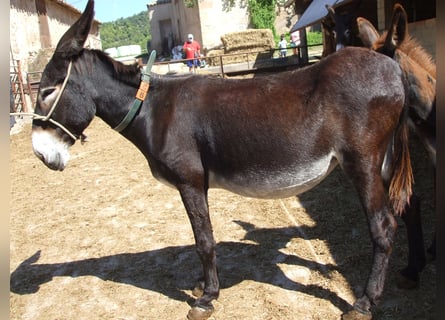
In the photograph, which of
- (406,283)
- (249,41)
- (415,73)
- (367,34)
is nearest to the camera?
(415,73)

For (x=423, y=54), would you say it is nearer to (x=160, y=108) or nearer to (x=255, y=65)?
(x=160, y=108)

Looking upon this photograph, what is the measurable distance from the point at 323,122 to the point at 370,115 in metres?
0.32

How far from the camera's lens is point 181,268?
4.15 m

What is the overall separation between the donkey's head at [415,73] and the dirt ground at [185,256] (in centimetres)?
126

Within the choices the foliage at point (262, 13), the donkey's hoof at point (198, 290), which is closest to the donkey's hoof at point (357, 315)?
the donkey's hoof at point (198, 290)

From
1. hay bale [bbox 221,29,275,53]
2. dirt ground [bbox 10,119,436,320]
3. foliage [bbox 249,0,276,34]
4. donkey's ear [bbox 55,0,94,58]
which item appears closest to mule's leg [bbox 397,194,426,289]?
dirt ground [bbox 10,119,436,320]

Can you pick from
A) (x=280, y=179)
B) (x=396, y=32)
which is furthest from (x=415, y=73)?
(x=280, y=179)

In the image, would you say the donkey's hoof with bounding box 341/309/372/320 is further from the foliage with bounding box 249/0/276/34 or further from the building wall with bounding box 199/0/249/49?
the foliage with bounding box 249/0/276/34

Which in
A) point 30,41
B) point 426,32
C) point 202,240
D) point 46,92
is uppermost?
point 30,41

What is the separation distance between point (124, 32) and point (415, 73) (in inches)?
4801

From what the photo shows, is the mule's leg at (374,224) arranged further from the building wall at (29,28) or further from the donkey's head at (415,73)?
the building wall at (29,28)

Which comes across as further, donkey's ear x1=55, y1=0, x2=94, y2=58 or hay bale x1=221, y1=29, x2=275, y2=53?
hay bale x1=221, y1=29, x2=275, y2=53

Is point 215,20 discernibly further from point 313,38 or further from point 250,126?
point 250,126

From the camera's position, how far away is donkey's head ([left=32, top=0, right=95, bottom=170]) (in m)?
3.14
